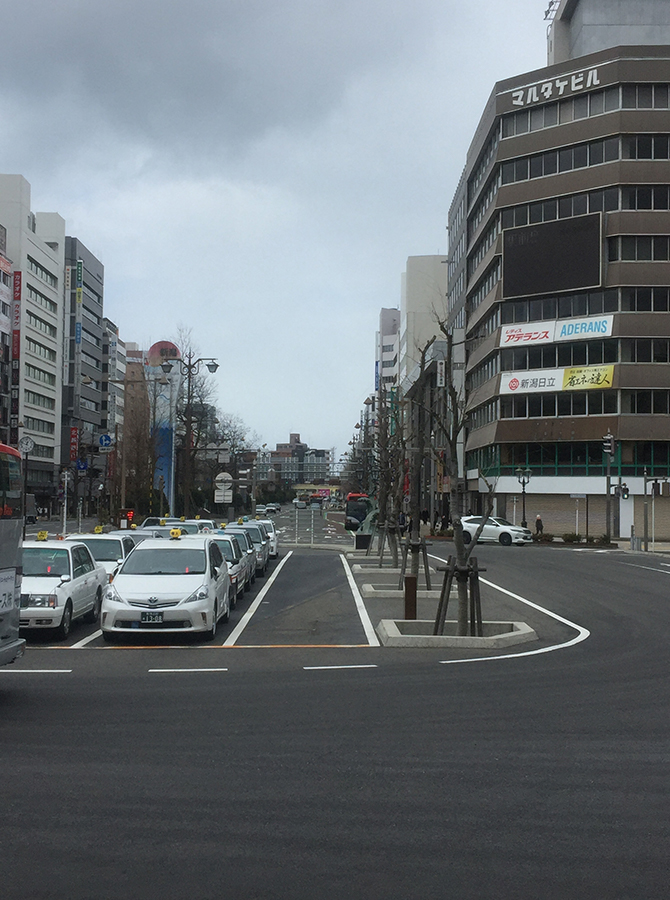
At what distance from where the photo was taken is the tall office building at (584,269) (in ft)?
189

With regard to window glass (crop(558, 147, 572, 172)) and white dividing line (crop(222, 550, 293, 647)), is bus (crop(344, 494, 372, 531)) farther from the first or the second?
white dividing line (crop(222, 550, 293, 647))

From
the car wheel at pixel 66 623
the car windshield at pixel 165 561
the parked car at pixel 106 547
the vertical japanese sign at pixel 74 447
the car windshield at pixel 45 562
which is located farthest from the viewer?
the vertical japanese sign at pixel 74 447

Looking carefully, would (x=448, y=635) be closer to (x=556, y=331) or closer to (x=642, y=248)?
(x=556, y=331)

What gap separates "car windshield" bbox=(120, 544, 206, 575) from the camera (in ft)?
52.5

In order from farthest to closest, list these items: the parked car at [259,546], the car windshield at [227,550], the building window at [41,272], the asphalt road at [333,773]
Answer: the building window at [41,272] < the parked car at [259,546] < the car windshield at [227,550] < the asphalt road at [333,773]

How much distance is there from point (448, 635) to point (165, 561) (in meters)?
4.91

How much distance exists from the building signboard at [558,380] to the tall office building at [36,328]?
4901cm

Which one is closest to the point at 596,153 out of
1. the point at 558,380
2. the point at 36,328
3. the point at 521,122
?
the point at 521,122

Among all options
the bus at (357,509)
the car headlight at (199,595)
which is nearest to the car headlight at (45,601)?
the car headlight at (199,595)

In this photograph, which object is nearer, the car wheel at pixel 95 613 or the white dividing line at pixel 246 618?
the white dividing line at pixel 246 618

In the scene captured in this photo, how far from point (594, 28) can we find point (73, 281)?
6560cm

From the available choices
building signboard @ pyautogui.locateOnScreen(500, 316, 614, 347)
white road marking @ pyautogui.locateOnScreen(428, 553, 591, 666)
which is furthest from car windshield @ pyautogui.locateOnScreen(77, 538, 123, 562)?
building signboard @ pyautogui.locateOnScreen(500, 316, 614, 347)

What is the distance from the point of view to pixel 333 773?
23.7 feet

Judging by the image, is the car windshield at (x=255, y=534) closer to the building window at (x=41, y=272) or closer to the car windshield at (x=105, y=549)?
the car windshield at (x=105, y=549)
